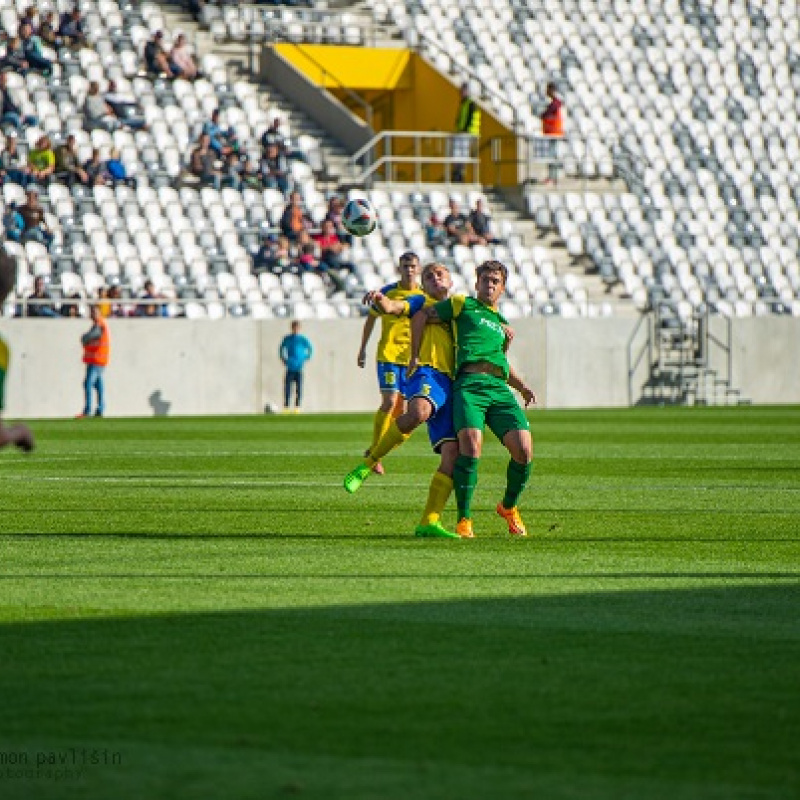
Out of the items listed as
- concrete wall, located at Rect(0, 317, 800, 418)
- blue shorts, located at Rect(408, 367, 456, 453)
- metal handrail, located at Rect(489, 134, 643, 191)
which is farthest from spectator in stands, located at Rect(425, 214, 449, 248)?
blue shorts, located at Rect(408, 367, 456, 453)

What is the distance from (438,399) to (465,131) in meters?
30.9

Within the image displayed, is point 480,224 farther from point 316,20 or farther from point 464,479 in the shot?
point 464,479

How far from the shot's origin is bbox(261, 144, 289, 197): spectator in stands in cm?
4075

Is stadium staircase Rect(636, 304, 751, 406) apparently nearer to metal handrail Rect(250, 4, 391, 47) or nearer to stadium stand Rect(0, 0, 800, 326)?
stadium stand Rect(0, 0, 800, 326)

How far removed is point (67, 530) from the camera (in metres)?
14.1

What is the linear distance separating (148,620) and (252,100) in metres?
34.2

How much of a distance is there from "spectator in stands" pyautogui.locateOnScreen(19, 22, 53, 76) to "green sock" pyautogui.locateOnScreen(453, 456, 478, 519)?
27.3m

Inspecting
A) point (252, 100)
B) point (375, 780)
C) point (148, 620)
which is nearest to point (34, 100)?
point (252, 100)

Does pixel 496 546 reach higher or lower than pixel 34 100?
lower

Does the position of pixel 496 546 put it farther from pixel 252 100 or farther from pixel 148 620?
pixel 252 100

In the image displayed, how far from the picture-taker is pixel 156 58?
4131 cm

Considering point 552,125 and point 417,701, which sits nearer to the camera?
point 417,701

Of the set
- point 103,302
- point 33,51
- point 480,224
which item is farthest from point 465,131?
point 103,302

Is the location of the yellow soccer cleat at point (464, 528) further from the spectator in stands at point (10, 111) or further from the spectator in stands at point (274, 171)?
the spectator in stands at point (274, 171)
